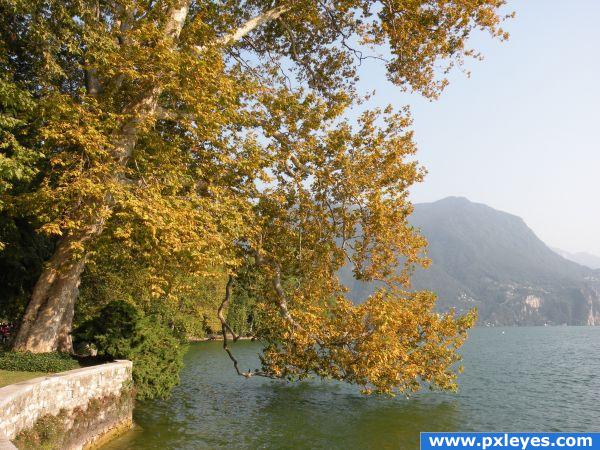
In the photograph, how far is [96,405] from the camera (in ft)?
50.8

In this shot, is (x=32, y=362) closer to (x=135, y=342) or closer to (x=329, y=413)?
(x=135, y=342)

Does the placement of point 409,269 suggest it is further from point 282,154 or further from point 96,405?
point 96,405

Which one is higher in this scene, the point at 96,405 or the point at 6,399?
the point at 6,399

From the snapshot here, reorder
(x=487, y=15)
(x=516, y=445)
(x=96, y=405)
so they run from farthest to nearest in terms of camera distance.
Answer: (x=487, y=15)
(x=516, y=445)
(x=96, y=405)

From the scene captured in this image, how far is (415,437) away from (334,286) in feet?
26.1

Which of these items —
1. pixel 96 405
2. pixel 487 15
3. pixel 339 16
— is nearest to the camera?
pixel 96 405

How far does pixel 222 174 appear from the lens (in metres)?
16.8

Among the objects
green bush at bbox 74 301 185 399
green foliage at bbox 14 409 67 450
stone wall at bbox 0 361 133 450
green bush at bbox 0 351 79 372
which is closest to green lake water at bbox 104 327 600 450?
stone wall at bbox 0 361 133 450

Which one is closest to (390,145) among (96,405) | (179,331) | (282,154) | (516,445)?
(282,154)

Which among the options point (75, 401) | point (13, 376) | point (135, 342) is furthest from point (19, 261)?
point (75, 401)

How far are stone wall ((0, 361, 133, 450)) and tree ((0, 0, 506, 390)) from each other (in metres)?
2.67

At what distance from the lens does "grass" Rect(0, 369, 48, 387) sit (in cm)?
1263

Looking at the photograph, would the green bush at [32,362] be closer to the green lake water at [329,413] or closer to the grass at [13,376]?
the grass at [13,376]

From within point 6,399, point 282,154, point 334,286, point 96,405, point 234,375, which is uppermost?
point 282,154
